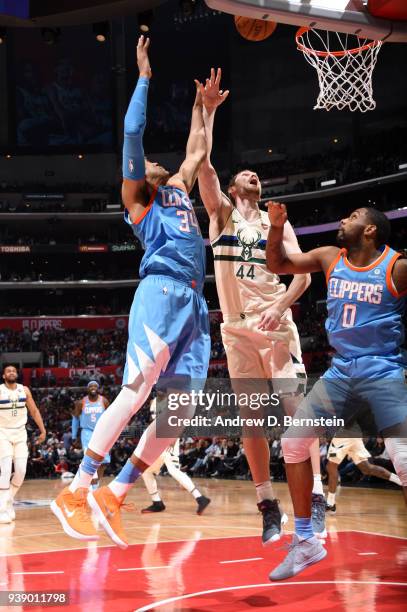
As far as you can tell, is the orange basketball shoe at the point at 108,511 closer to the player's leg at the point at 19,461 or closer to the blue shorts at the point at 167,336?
the blue shorts at the point at 167,336

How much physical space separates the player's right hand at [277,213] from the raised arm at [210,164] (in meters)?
0.80

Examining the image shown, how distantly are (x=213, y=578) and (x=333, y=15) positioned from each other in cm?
458

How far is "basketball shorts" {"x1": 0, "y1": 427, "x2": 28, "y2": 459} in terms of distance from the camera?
10672 mm

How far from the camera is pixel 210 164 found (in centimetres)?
555

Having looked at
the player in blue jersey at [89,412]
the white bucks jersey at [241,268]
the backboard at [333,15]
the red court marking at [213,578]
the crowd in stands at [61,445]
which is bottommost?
the crowd in stands at [61,445]

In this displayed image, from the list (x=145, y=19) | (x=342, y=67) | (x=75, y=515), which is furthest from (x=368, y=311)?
(x=145, y=19)

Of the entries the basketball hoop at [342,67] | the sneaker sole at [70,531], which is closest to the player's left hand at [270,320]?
the sneaker sole at [70,531]

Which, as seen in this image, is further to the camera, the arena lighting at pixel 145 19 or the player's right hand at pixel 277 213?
the arena lighting at pixel 145 19

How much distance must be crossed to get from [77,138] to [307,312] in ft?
50.8

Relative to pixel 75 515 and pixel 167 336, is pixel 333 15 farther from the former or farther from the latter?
pixel 75 515


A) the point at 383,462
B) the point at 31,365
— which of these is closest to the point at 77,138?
the point at 31,365

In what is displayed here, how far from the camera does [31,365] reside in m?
32.9

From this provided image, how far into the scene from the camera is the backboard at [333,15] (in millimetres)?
5816

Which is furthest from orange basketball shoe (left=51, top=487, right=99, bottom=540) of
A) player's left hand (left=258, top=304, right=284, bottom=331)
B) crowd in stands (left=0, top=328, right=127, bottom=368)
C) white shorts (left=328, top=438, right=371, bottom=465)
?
crowd in stands (left=0, top=328, right=127, bottom=368)
